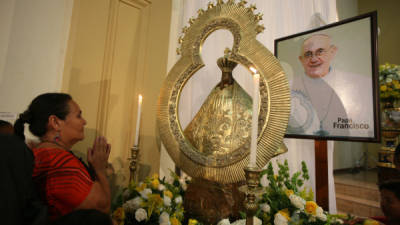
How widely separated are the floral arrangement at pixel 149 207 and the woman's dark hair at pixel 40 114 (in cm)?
45

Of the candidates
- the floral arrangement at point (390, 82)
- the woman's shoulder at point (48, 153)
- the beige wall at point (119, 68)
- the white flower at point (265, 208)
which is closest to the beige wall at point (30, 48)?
the beige wall at point (119, 68)

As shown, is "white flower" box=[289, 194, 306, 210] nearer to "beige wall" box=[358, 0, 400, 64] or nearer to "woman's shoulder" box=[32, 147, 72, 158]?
"woman's shoulder" box=[32, 147, 72, 158]

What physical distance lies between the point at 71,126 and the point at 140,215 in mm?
426

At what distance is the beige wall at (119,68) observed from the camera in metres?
1.15

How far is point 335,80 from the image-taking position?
0.97 m

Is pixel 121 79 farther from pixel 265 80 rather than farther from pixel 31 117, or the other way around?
pixel 265 80

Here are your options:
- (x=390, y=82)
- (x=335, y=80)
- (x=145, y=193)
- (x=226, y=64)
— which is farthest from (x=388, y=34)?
(x=145, y=193)

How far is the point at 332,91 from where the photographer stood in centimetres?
97

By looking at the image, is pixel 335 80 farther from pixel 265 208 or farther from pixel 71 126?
pixel 71 126

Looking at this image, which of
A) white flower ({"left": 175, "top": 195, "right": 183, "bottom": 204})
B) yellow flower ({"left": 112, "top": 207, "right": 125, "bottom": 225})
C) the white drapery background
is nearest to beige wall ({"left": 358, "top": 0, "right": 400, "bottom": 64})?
the white drapery background

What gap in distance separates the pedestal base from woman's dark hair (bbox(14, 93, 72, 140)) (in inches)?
24.5

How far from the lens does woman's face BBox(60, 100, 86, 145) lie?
2.42ft

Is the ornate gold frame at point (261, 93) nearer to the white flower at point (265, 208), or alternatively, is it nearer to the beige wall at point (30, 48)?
the white flower at point (265, 208)

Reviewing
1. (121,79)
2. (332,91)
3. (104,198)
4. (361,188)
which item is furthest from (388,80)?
(104,198)
